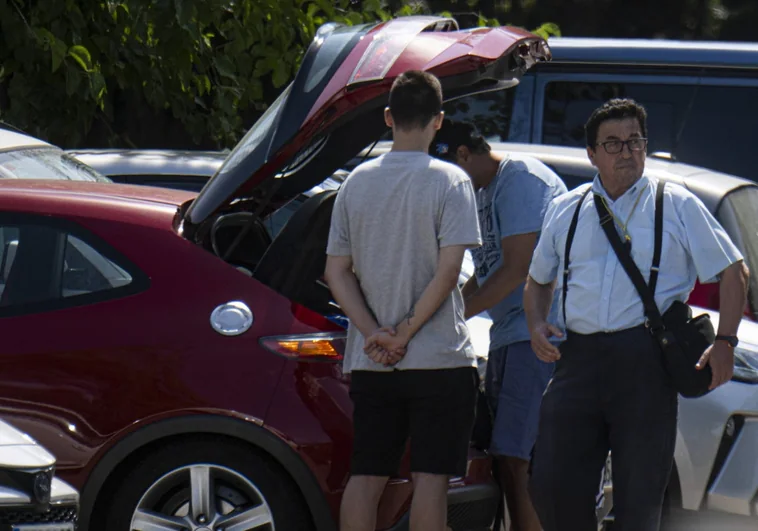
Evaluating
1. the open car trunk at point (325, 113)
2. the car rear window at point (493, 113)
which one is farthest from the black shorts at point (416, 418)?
the car rear window at point (493, 113)

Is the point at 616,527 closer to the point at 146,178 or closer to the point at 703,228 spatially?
the point at 703,228

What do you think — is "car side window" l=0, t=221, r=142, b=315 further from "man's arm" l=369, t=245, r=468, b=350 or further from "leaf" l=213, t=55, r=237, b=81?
"leaf" l=213, t=55, r=237, b=81

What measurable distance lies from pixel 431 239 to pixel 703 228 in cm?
83

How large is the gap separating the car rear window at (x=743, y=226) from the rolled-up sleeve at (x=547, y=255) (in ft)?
6.64

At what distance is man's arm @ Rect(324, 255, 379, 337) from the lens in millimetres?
4270

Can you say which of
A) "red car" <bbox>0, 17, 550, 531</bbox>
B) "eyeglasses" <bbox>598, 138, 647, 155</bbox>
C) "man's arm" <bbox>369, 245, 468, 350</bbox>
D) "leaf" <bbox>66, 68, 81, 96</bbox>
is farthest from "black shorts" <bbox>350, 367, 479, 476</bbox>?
"leaf" <bbox>66, 68, 81, 96</bbox>

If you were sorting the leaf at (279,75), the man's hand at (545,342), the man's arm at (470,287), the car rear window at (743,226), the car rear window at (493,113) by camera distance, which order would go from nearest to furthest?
the man's hand at (545,342)
the man's arm at (470,287)
the car rear window at (743,226)
the car rear window at (493,113)
the leaf at (279,75)

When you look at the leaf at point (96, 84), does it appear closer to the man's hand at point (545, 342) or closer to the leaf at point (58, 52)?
the leaf at point (58, 52)

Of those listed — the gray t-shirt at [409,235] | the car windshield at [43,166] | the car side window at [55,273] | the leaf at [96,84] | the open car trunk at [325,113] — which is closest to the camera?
the gray t-shirt at [409,235]

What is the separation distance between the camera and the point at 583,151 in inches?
286

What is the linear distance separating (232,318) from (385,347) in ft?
1.95

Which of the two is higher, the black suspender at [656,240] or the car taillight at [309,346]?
the black suspender at [656,240]

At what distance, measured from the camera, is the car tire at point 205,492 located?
4.45 metres

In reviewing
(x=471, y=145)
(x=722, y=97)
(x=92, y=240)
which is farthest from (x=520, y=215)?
(x=722, y=97)
